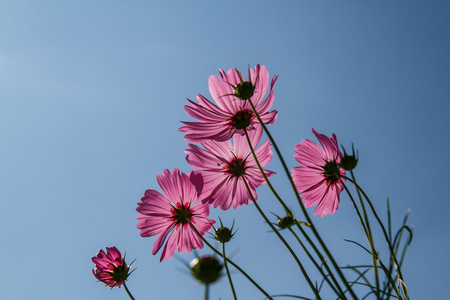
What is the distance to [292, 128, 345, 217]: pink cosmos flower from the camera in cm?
85

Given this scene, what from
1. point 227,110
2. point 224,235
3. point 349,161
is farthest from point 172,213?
point 349,161

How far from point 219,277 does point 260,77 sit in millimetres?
472

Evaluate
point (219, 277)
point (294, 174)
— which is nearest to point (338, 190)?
point (294, 174)

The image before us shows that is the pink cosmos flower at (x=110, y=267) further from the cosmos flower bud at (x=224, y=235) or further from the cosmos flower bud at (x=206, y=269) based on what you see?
the cosmos flower bud at (x=206, y=269)

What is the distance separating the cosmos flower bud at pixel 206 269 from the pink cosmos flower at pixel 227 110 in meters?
0.39

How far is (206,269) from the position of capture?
0.38m

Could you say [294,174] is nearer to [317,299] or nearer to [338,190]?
[338,190]

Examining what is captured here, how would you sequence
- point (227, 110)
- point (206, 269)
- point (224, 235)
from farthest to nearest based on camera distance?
point (224, 235) → point (227, 110) → point (206, 269)

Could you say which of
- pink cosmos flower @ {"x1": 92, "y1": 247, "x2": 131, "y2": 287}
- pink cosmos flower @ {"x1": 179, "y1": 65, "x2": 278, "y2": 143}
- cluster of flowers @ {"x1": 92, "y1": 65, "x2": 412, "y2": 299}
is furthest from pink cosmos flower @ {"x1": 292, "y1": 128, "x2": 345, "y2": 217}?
pink cosmos flower @ {"x1": 92, "y1": 247, "x2": 131, "y2": 287}

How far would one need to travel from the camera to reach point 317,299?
1.87ft

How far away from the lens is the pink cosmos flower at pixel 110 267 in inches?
37.7

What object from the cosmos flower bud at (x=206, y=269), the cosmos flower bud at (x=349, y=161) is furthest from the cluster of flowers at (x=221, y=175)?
the cosmos flower bud at (x=206, y=269)

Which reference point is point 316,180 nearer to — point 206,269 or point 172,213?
point 172,213

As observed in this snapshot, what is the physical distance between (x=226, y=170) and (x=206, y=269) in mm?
520
